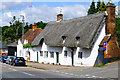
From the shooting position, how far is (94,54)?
25469 mm

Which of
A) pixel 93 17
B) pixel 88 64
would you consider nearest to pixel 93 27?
pixel 93 17

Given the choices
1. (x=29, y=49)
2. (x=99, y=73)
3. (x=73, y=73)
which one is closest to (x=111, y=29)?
(x=99, y=73)

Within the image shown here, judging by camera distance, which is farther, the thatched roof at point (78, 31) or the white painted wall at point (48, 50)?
the white painted wall at point (48, 50)

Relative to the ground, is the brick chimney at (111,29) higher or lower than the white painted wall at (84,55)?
higher

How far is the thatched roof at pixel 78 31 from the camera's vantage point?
2561 cm

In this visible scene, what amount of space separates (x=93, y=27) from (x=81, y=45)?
3.23 metres

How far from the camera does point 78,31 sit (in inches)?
1126

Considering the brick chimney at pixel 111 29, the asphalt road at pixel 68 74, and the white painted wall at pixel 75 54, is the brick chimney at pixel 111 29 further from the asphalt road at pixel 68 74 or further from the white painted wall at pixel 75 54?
the asphalt road at pixel 68 74

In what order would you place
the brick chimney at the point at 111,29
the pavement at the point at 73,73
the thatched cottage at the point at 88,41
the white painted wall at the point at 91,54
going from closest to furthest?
the pavement at the point at 73,73 → the white painted wall at the point at 91,54 → the thatched cottage at the point at 88,41 → the brick chimney at the point at 111,29

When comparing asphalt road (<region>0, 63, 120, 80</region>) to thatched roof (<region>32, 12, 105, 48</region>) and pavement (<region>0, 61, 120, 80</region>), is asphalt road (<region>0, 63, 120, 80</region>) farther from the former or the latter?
thatched roof (<region>32, 12, 105, 48</region>)

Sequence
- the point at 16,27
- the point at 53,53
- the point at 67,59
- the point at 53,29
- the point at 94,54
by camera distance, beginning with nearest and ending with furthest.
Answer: the point at 94,54, the point at 67,59, the point at 53,53, the point at 53,29, the point at 16,27

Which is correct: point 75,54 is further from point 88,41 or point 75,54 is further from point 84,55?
point 88,41

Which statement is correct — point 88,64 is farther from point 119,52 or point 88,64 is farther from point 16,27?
point 16,27

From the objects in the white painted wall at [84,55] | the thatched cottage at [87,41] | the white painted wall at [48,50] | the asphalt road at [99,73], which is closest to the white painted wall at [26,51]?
the white painted wall at [48,50]
